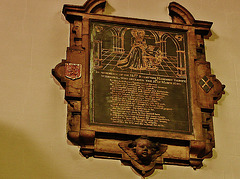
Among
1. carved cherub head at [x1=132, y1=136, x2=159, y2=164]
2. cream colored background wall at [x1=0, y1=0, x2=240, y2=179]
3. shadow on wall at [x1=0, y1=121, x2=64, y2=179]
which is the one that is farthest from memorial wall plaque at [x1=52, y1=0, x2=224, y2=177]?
shadow on wall at [x1=0, y1=121, x2=64, y2=179]

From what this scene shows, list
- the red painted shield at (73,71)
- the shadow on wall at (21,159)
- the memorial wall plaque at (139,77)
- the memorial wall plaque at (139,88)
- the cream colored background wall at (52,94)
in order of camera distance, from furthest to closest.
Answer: the red painted shield at (73,71), the memorial wall plaque at (139,77), the memorial wall plaque at (139,88), the cream colored background wall at (52,94), the shadow on wall at (21,159)

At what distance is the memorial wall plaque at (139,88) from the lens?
839 cm

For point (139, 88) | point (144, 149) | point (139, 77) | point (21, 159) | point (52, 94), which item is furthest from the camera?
point (139, 77)

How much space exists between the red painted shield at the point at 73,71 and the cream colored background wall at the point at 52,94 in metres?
0.24

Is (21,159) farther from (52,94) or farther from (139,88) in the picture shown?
(139,88)

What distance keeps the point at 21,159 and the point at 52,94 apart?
1089mm

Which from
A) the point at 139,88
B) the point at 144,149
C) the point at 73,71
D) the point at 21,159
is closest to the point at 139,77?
the point at 139,88

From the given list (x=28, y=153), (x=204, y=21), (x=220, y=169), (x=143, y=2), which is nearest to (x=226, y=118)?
(x=220, y=169)

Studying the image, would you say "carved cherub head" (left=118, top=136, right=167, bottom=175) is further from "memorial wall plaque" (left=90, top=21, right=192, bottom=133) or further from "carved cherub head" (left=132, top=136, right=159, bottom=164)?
"memorial wall plaque" (left=90, top=21, right=192, bottom=133)

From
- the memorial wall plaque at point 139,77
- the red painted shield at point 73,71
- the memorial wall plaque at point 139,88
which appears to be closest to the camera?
the memorial wall plaque at point 139,88

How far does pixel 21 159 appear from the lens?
26.6ft

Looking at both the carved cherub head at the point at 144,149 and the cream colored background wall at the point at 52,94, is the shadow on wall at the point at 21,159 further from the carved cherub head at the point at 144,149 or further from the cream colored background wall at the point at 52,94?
the carved cherub head at the point at 144,149

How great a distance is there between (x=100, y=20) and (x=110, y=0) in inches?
23.9

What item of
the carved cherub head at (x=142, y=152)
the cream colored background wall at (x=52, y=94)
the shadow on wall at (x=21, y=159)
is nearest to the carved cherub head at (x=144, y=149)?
the carved cherub head at (x=142, y=152)
